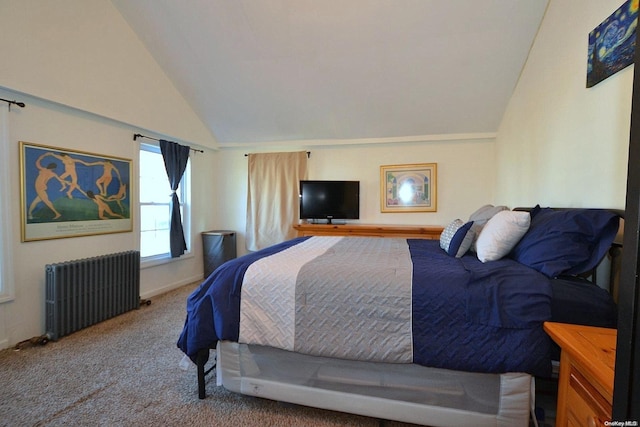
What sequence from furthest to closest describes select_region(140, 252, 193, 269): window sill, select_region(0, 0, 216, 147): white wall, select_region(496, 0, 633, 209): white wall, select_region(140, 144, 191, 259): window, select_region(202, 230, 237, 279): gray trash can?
select_region(202, 230, 237, 279): gray trash can, select_region(140, 144, 191, 259): window, select_region(140, 252, 193, 269): window sill, select_region(0, 0, 216, 147): white wall, select_region(496, 0, 633, 209): white wall

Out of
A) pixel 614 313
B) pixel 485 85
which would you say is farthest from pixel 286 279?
pixel 485 85

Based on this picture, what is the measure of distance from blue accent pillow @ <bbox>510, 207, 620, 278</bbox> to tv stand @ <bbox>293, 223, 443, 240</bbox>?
2305 millimetres

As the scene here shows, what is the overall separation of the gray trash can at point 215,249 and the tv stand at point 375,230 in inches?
43.2

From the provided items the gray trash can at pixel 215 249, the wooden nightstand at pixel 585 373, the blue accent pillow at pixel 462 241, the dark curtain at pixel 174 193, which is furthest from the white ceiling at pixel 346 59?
the wooden nightstand at pixel 585 373

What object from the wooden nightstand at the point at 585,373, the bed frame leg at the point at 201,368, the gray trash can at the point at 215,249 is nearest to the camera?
the wooden nightstand at the point at 585,373

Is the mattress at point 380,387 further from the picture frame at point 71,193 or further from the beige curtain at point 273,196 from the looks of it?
the beige curtain at point 273,196

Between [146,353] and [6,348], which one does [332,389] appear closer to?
[146,353]

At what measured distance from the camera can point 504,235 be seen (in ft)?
5.57

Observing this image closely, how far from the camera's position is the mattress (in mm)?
1308

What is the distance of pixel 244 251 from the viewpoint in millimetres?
4879

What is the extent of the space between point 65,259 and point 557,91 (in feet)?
14.4

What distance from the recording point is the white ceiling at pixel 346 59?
270cm

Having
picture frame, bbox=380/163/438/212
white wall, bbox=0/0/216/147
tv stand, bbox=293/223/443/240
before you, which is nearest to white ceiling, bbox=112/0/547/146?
white wall, bbox=0/0/216/147

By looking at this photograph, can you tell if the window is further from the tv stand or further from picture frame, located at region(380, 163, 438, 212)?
picture frame, located at region(380, 163, 438, 212)
